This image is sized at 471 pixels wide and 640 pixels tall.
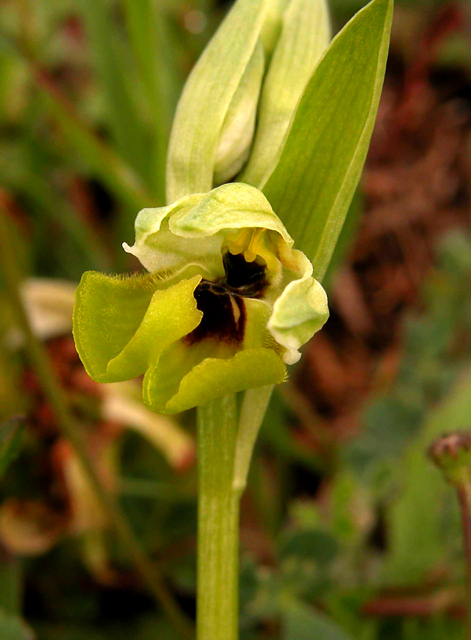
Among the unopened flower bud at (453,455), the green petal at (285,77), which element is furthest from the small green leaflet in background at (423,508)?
the green petal at (285,77)

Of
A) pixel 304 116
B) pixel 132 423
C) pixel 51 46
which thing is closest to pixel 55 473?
pixel 132 423

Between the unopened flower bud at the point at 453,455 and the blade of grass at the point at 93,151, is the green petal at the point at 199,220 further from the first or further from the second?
the blade of grass at the point at 93,151

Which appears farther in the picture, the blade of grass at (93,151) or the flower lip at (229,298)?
the blade of grass at (93,151)

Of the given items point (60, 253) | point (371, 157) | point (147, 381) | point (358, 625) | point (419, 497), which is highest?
point (371, 157)

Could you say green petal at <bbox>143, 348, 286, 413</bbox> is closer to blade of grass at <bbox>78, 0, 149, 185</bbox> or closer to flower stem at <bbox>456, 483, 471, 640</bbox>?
flower stem at <bbox>456, 483, 471, 640</bbox>

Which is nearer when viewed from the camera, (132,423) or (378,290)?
(132,423)

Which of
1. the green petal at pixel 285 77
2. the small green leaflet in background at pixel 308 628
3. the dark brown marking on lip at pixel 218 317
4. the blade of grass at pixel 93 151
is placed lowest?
the small green leaflet in background at pixel 308 628

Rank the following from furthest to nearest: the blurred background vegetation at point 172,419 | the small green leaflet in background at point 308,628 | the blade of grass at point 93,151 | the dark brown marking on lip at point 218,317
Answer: the blade of grass at point 93,151 → the blurred background vegetation at point 172,419 → the small green leaflet in background at point 308,628 → the dark brown marking on lip at point 218,317

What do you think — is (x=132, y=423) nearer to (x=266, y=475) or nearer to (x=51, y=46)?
(x=266, y=475)

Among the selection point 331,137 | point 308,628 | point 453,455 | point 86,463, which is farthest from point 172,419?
point 331,137
